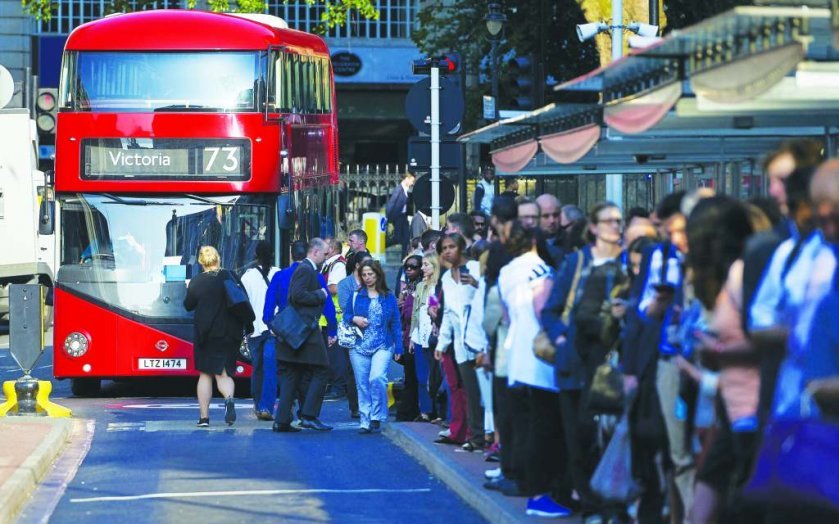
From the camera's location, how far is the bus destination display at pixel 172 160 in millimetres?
19969

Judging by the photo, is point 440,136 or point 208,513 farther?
point 440,136

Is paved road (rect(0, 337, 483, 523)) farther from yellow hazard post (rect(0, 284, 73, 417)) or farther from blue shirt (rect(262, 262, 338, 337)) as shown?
blue shirt (rect(262, 262, 338, 337))

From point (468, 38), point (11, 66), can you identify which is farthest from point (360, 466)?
point (11, 66)

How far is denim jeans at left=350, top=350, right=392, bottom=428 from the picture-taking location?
16703 mm

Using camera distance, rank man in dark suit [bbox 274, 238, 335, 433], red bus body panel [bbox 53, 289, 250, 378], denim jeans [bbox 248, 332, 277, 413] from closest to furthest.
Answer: man in dark suit [bbox 274, 238, 335, 433] < denim jeans [bbox 248, 332, 277, 413] < red bus body panel [bbox 53, 289, 250, 378]

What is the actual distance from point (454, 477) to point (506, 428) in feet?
3.99

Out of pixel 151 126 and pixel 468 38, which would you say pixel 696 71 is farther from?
pixel 468 38

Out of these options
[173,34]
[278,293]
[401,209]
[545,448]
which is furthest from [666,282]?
[401,209]

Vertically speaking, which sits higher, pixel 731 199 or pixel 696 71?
pixel 696 71

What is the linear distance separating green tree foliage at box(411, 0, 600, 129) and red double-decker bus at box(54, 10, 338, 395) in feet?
56.4

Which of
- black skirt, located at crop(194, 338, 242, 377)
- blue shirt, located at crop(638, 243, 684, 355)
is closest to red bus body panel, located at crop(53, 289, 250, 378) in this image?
black skirt, located at crop(194, 338, 242, 377)

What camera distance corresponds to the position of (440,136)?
21531 mm

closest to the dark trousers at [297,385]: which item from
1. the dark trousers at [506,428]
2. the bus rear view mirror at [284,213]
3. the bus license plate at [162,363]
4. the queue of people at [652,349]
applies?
the queue of people at [652,349]

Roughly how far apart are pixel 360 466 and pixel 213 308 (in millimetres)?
3568
